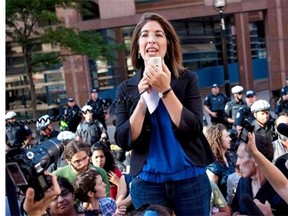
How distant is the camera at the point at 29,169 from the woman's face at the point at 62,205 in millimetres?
939

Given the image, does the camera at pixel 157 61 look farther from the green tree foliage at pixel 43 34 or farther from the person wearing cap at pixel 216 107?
the green tree foliage at pixel 43 34

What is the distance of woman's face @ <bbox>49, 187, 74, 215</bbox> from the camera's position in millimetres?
2666

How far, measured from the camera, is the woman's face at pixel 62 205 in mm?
2666

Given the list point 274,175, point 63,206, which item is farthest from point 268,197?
point 63,206

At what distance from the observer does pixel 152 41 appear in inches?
87.0

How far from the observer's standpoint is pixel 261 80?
20.9m

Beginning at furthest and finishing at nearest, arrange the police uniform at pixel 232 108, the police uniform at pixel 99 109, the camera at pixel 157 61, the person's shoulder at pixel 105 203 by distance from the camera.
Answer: the police uniform at pixel 99 109 → the police uniform at pixel 232 108 → the person's shoulder at pixel 105 203 → the camera at pixel 157 61

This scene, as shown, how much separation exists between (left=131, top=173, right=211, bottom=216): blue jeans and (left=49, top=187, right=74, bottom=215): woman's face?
0.59m

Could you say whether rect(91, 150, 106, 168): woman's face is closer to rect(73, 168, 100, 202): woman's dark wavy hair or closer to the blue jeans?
rect(73, 168, 100, 202): woman's dark wavy hair

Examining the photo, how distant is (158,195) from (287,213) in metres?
0.75

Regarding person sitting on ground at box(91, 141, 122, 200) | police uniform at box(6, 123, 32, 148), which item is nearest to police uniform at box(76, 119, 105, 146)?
person sitting on ground at box(91, 141, 122, 200)

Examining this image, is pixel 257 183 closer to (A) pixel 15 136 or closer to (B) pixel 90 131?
(A) pixel 15 136

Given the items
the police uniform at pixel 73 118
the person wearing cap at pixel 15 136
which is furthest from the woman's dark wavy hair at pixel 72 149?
the police uniform at pixel 73 118
